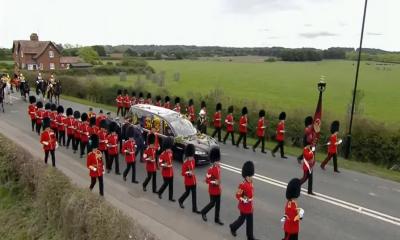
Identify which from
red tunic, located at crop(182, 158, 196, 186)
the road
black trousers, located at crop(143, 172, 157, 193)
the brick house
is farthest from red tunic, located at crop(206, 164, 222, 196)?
the brick house

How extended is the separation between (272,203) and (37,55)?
7216 cm

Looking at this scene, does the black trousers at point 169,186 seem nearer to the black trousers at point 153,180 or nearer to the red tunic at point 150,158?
the black trousers at point 153,180

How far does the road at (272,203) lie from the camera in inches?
390

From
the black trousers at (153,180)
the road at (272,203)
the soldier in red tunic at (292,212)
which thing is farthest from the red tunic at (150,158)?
the soldier in red tunic at (292,212)

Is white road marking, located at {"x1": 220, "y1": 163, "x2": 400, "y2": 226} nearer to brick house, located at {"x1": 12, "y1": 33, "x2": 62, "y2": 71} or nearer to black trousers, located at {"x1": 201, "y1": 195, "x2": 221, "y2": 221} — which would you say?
black trousers, located at {"x1": 201, "y1": 195, "x2": 221, "y2": 221}

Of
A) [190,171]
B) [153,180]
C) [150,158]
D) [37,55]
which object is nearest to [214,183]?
[190,171]

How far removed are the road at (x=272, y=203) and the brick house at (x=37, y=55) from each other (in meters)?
64.1

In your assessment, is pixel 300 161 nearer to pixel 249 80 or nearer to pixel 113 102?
pixel 113 102

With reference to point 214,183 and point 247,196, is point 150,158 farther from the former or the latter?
point 247,196

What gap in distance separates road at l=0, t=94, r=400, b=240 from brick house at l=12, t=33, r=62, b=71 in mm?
64100

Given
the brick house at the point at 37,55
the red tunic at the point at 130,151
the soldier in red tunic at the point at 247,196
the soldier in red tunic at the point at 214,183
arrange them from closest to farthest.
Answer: the soldier in red tunic at the point at 247,196 < the soldier in red tunic at the point at 214,183 < the red tunic at the point at 130,151 < the brick house at the point at 37,55

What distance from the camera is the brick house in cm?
7488

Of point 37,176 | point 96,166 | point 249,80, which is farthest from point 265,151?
point 249,80

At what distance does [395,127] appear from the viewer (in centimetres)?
1878
